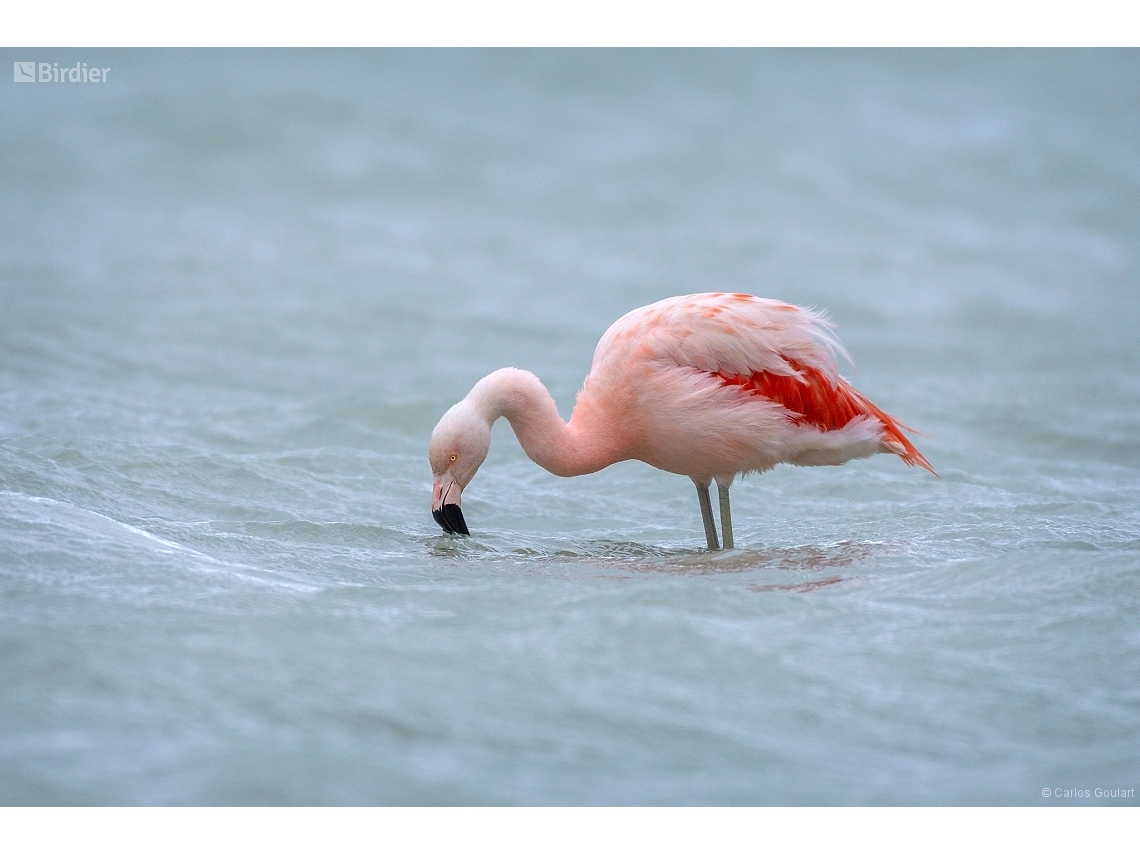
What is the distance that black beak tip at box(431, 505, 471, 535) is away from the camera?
20.3 ft

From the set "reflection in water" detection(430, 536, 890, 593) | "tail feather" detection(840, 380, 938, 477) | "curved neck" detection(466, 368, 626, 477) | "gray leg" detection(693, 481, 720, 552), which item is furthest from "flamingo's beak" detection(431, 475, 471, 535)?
"tail feather" detection(840, 380, 938, 477)

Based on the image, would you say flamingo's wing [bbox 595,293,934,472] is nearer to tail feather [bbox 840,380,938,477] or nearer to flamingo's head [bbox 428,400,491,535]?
tail feather [bbox 840,380,938,477]

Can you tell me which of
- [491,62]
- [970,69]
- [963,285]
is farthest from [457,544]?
[970,69]

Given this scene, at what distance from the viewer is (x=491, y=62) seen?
2064 centimetres

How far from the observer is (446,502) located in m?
6.19

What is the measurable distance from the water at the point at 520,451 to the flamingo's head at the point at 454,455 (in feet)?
0.60

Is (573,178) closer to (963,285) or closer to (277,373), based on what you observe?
(963,285)

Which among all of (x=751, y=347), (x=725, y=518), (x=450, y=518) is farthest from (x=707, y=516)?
(x=450, y=518)

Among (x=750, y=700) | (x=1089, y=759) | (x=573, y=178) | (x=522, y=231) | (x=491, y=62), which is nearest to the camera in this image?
(x=1089, y=759)

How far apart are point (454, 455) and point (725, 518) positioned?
55.8 inches

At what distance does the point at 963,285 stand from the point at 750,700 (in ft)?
38.9

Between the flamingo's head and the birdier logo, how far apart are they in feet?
48.2

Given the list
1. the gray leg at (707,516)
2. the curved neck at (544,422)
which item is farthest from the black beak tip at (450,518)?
the gray leg at (707,516)

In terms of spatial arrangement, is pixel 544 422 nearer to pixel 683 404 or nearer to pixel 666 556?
pixel 683 404
